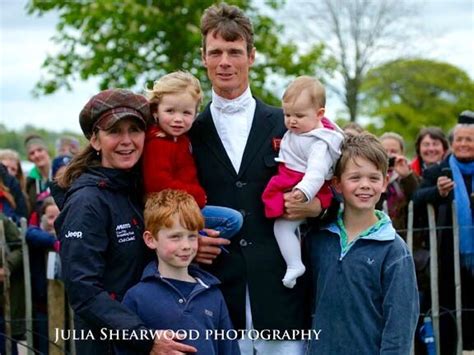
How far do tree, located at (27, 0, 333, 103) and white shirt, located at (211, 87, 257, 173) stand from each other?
13.1m

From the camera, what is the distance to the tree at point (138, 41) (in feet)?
57.9

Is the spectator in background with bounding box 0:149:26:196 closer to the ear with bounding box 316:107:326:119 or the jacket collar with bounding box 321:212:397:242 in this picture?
the ear with bounding box 316:107:326:119

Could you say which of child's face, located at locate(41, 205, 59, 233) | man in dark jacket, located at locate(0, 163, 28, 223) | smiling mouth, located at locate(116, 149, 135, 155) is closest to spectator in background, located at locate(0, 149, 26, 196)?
man in dark jacket, located at locate(0, 163, 28, 223)

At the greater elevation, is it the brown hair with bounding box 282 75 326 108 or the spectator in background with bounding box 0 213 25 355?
the brown hair with bounding box 282 75 326 108

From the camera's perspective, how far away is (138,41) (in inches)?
706

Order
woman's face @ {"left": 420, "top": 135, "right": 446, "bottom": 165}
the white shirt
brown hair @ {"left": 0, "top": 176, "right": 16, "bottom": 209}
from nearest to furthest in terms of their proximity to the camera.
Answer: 1. the white shirt
2. brown hair @ {"left": 0, "top": 176, "right": 16, "bottom": 209}
3. woman's face @ {"left": 420, "top": 135, "right": 446, "bottom": 165}

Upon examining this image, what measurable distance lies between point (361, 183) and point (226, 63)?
89 cm

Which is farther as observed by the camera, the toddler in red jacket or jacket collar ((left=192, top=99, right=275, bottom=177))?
jacket collar ((left=192, top=99, right=275, bottom=177))

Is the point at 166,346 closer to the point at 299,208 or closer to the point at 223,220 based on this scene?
the point at 223,220

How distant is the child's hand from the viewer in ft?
12.8

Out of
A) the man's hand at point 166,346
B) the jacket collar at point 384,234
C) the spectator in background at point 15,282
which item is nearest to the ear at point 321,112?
the jacket collar at point 384,234

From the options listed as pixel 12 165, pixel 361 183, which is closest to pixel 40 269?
pixel 12 165

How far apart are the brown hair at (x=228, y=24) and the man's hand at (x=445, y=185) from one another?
2724 mm

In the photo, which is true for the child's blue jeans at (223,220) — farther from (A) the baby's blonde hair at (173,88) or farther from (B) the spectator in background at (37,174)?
(B) the spectator in background at (37,174)
